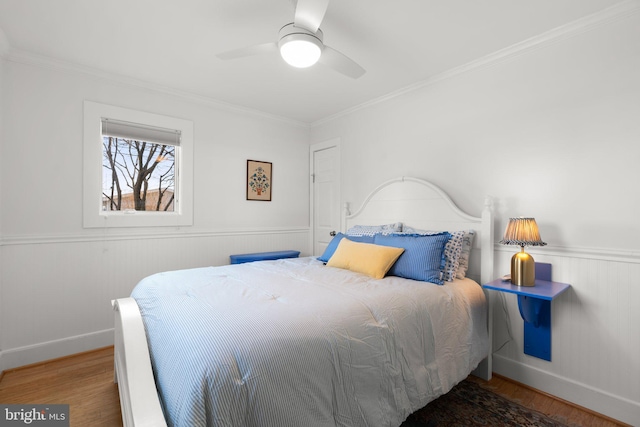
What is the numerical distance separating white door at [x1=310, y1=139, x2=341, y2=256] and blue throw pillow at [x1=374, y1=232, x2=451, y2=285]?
1.54 metres

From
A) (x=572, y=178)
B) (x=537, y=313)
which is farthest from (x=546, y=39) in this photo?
(x=537, y=313)

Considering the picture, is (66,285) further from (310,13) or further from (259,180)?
(310,13)

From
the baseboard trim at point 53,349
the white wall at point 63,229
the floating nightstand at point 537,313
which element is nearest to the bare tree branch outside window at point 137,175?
the white wall at point 63,229

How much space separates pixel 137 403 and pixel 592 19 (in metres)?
3.16

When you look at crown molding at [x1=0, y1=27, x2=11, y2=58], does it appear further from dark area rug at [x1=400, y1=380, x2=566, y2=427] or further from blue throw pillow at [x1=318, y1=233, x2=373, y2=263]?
dark area rug at [x1=400, y1=380, x2=566, y2=427]

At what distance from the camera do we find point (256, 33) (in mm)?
2223

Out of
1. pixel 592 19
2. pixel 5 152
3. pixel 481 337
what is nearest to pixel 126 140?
pixel 5 152

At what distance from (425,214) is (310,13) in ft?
6.27

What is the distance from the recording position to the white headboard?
2436 mm

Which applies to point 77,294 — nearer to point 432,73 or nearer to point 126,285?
point 126,285

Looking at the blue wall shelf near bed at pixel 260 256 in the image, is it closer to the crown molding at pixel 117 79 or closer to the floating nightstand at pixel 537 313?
the crown molding at pixel 117 79

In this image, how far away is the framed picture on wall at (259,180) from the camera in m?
3.82

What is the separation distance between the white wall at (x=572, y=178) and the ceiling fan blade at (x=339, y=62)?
113 centimetres

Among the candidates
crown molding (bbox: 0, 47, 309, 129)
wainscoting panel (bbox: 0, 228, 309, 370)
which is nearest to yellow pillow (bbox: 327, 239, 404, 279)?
wainscoting panel (bbox: 0, 228, 309, 370)
